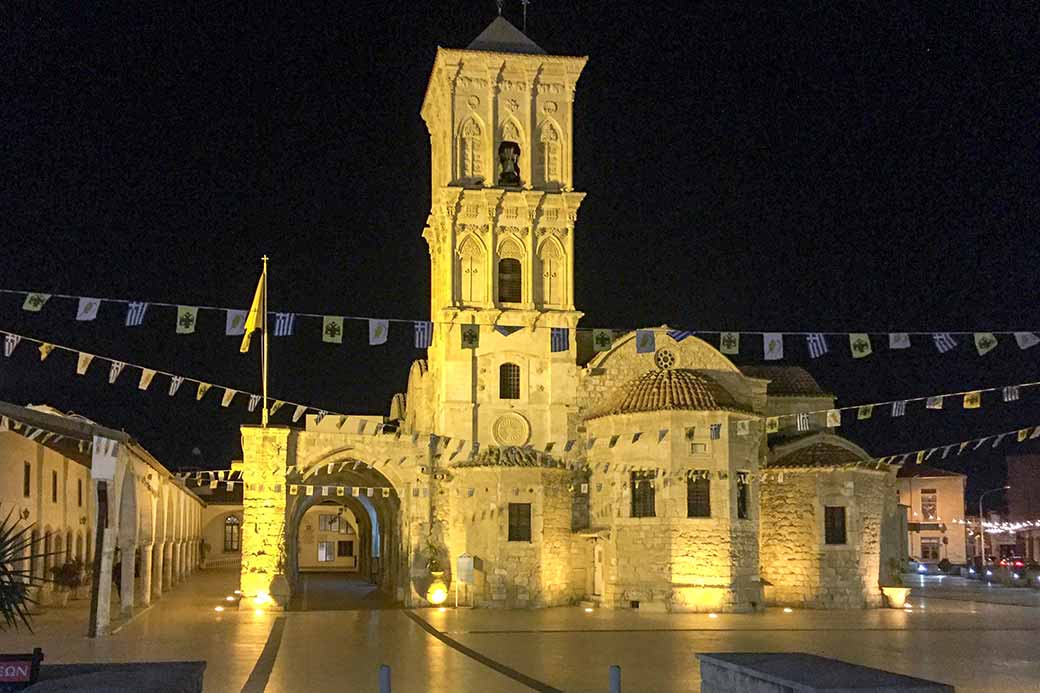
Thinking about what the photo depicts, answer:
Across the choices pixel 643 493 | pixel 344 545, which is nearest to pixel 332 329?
pixel 643 493

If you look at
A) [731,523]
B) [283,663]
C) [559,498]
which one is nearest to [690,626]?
[731,523]

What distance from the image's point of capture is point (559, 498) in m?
39.9

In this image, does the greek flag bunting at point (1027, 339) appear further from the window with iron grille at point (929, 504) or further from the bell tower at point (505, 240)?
the window with iron grille at point (929, 504)

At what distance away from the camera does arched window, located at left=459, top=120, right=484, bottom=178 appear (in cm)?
4103

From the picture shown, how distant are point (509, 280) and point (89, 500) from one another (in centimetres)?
2009

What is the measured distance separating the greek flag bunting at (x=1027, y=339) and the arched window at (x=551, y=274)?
747 inches

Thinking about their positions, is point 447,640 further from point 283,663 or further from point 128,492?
point 128,492

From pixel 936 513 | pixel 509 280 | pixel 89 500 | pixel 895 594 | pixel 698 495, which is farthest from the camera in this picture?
pixel 936 513

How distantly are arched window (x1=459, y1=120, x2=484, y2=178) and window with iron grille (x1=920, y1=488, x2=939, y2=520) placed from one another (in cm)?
5674

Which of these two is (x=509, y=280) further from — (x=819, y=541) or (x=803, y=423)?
(x=819, y=541)

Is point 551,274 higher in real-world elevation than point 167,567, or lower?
higher

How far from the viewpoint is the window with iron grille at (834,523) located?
128 feet

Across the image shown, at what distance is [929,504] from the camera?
280 feet

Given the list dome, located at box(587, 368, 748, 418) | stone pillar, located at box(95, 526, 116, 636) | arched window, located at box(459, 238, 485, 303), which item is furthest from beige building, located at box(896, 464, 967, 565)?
stone pillar, located at box(95, 526, 116, 636)
